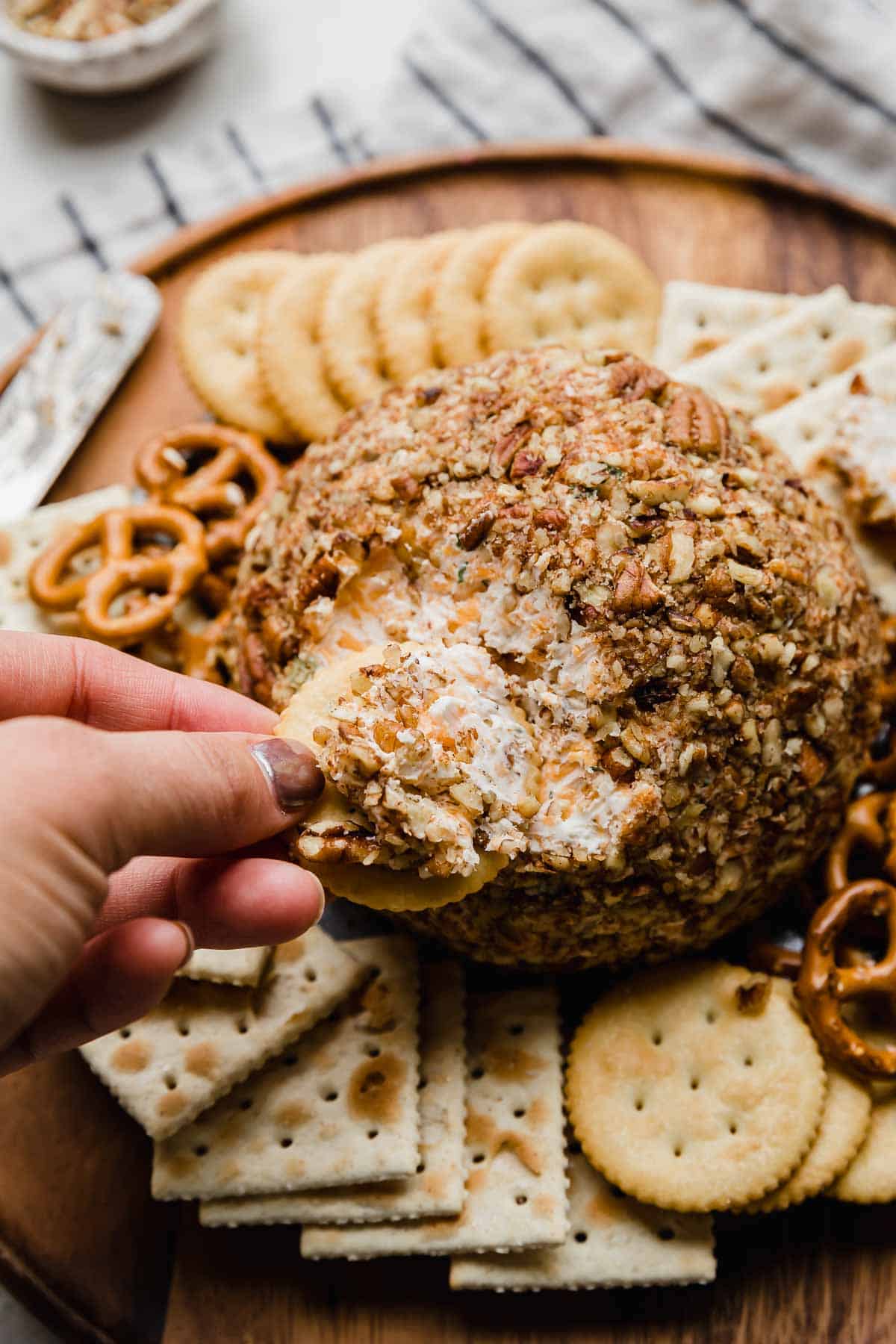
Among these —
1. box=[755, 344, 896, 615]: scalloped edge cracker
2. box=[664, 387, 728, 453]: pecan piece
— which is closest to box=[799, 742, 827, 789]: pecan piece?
box=[664, 387, 728, 453]: pecan piece

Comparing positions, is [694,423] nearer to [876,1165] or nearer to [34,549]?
[876,1165]

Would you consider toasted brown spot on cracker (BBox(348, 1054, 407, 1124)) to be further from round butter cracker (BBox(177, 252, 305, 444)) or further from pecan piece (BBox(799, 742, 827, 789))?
round butter cracker (BBox(177, 252, 305, 444))

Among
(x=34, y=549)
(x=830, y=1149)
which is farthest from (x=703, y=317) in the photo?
(x=830, y=1149)

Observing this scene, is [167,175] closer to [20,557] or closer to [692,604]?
[20,557]

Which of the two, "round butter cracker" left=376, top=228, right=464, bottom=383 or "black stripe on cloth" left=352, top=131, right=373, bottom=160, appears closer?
"round butter cracker" left=376, top=228, right=464, bottom=383

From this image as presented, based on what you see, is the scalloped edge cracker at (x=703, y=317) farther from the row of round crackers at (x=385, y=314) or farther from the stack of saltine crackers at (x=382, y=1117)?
the stack of saltine crackers at (x=382, y=1117)

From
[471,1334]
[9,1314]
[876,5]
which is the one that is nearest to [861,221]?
[876,5]
